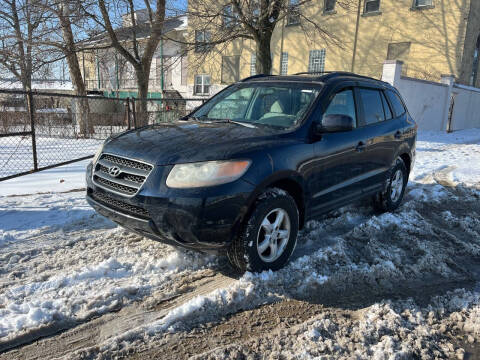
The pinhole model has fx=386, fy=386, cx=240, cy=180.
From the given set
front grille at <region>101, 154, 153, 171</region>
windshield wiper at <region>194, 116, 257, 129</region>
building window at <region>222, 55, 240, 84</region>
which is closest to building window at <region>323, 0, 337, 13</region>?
building window at <region>222, 55, 240, 84</region>

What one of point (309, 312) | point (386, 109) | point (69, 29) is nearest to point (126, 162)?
point (309, 312)

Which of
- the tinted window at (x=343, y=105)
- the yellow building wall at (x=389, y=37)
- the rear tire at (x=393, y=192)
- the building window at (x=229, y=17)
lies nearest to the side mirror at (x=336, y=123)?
the tinted window at (x=343, y=105)

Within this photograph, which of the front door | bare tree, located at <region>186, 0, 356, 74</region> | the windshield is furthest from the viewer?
bare tree, located at <region>186, 0, 356, 74</region>

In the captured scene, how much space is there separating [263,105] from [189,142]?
4.16 ft

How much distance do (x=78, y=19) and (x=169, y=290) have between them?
13814 millimetres

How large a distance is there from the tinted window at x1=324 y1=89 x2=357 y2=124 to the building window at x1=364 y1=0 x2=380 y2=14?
2099 centimetres

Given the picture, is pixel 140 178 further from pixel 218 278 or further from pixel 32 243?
pixel 32 243

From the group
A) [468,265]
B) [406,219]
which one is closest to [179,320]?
[468,265]

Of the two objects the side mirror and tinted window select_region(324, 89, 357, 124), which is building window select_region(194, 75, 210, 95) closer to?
tinted window select_region(324, 89, 357, 124)

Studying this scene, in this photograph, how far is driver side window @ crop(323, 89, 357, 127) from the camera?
4168mm

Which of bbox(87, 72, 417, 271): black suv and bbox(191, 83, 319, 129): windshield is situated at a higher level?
bbox(191, 83, 319, 129): windshield

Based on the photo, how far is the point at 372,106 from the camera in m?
4.99

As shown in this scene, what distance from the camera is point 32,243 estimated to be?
13.6 ft

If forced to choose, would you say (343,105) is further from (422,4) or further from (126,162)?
(422,4)
